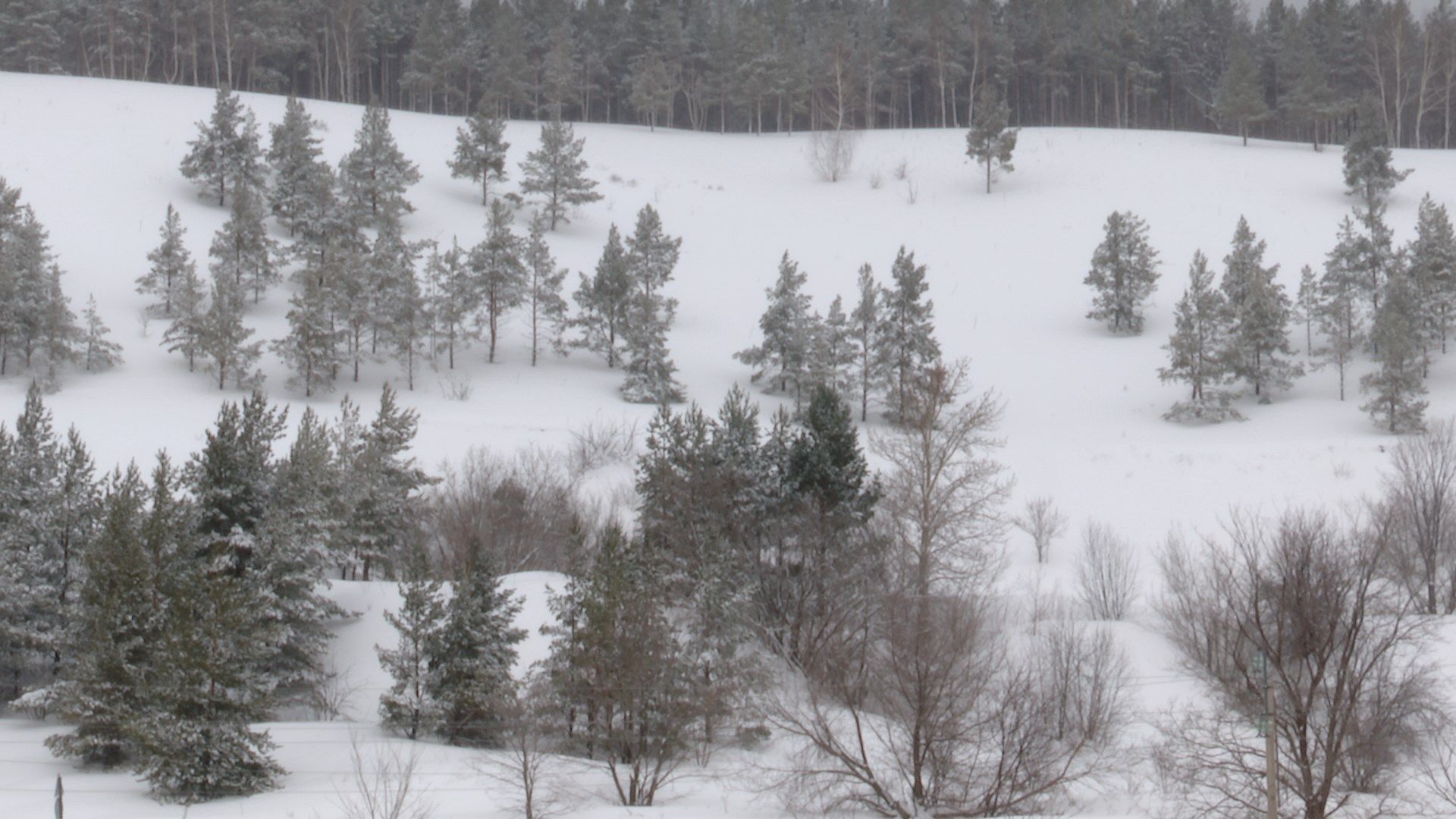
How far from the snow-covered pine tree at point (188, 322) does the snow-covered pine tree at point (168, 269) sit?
0.72m

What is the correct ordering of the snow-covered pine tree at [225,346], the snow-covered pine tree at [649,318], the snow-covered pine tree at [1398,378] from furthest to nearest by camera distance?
the snow-covered pine tree at [649,318] → the snow-covered pine tree at [1398,378] → the snow-covered pine tree at [225,346]

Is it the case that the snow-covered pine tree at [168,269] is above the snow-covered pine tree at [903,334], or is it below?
above

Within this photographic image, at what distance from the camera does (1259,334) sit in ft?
170

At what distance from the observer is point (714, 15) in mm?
105875

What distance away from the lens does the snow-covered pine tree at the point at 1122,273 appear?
59.8 m

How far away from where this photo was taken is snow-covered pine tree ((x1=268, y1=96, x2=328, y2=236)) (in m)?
56.8

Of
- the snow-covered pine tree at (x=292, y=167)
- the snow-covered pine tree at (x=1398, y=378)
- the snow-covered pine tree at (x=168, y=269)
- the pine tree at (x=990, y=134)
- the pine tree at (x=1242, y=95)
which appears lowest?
the snow-covered pine tree at (x=1398, y=378)

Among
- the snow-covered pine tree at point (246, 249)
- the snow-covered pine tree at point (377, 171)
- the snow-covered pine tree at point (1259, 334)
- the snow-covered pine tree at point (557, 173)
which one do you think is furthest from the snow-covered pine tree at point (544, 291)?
the snow-covered pine tree at point (1259, 334)

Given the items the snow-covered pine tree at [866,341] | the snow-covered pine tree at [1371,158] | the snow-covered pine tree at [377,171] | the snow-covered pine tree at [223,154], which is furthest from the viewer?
the snow-covered pine tree at [1371,158]

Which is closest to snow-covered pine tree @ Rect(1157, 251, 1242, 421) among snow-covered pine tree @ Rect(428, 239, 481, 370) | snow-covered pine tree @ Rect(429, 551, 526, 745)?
snow-covered pine tree @ Rect(428, 239, 481, 370)

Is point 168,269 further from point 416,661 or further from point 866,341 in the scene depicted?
point 416,661

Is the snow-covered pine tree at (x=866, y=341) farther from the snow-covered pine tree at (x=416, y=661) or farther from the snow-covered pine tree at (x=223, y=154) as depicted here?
the snow-covered pine tree at (x=223, y=154)

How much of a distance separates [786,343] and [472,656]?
27165 millimetres

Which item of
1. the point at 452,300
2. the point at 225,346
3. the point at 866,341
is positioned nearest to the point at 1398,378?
the point at 866,341
